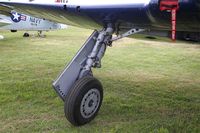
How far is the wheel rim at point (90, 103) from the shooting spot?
13.1 feet

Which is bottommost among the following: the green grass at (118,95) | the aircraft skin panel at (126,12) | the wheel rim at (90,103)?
the green grass at (118,95)

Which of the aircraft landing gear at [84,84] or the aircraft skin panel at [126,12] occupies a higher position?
the aircraft skin panel at [126,12]

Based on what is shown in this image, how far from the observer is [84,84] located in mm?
3916

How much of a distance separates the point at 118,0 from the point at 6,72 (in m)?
4.20

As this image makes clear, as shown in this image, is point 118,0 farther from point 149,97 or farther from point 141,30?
point 149,97

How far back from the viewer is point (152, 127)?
397 cm

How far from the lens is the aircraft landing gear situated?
12.7 ft

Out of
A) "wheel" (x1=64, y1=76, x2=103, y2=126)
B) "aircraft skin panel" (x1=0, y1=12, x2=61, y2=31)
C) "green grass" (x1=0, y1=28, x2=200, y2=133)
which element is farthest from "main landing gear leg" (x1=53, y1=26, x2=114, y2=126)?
"aircraft skin panel" (x1=0, y1=12, x2=61, y2=31)

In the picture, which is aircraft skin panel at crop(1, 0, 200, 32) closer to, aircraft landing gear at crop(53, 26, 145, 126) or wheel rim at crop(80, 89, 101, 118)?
aircraft landing gear at crop(53, 26, 145, 126)

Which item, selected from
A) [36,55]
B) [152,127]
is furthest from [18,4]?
[36,55]

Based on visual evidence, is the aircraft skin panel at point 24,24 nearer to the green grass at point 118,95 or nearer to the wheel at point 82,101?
the green grass at point 118,95

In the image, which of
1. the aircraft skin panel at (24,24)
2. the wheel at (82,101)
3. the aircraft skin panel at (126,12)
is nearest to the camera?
the aircraft skin panel at (126,12)

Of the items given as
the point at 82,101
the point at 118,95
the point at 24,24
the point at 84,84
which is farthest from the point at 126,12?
the point at 24,24

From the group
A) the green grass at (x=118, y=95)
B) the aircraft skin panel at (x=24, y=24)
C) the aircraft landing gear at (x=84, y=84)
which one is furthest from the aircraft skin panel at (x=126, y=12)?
the aircraft skin panel at (x=24, y=24)
